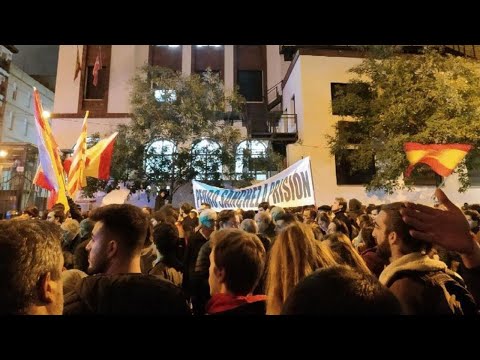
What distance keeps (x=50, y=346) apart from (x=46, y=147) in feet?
22.9

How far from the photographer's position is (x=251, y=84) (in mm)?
25266

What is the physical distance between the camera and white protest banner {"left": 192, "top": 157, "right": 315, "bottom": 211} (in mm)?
7185

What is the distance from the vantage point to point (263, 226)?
5.50 metres

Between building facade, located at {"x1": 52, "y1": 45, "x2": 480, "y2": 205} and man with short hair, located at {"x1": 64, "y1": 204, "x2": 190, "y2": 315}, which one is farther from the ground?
building facade, located at {"x1": 52, "y1": 45, "x2": 480, "y2": 205}

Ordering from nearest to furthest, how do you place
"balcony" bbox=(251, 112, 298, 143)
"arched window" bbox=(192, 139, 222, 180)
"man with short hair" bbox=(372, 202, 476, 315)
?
"man with short hair" bbox=(372, 202, 476, 315) < "arched window" bbox=(192, 139, 222, 180) < "balcony" bbox=(251, 112, 298, 143)

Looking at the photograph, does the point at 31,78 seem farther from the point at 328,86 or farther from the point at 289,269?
the point at 289,269

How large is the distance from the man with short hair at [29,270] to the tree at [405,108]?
A: 52.2 ft

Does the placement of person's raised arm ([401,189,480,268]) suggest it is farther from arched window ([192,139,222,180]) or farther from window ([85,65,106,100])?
window ([85,65,106,100])

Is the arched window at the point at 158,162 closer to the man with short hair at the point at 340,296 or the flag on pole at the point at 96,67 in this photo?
the flag on pole at the point at 96,67

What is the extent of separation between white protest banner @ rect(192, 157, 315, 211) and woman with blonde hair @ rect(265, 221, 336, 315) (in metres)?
4.15

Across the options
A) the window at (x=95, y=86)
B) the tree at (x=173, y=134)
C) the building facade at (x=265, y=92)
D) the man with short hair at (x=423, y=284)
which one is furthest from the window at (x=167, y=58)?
the man with short hair at (x=423, y=284)

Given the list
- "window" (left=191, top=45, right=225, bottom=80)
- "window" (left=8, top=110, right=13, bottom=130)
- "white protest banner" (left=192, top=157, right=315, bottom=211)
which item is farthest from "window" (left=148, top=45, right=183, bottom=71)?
"white protest banner" (left=192, top=157, right=315, bottom=211)

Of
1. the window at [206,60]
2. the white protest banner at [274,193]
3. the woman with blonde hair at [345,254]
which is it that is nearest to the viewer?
the woman with blonde hair at [345,254]

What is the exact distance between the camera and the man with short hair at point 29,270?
5.13 feet
